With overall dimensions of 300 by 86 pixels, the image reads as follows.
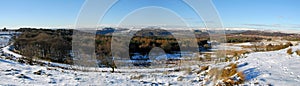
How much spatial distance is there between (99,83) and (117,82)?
86cm

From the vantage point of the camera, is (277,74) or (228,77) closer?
(277,74)

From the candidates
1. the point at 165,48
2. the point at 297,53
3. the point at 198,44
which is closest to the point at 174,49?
the point at 165,48

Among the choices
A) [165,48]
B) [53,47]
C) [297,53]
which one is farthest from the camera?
[165,48]

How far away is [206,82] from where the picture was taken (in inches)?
416

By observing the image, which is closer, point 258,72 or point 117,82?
point 258,72

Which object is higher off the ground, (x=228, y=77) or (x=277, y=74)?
(x=277, y=74)

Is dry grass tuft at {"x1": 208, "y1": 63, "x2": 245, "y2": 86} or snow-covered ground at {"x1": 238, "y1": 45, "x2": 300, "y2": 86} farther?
dry grass tuft at {"x1": 208, "y1": 63, "x2": 245, "y2": 86}

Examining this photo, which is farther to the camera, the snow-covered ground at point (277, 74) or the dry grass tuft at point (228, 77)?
the dry grass tuft at point (228, 77)

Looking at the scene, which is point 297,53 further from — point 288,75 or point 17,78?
point 17,78

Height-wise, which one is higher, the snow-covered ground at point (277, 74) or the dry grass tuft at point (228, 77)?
the snow-covered ground at point (277, 74)

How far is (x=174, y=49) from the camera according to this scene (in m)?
60.1

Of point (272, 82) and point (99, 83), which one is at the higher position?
point (272, 82)

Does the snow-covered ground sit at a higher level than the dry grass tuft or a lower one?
higher

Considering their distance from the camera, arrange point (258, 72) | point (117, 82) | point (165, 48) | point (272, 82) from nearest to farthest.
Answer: point (272, 82), point (258, 72), point (117, 82), point (165, 48)
